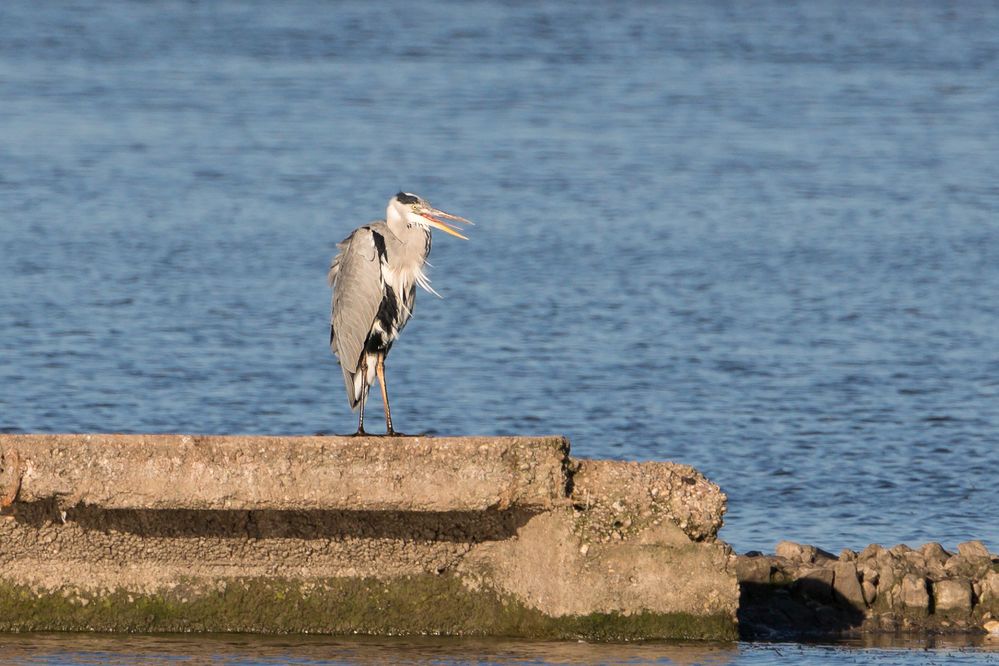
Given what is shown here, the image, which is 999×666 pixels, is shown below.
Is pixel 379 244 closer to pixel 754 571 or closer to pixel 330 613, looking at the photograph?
pixel 330 613

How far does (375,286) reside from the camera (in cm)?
913

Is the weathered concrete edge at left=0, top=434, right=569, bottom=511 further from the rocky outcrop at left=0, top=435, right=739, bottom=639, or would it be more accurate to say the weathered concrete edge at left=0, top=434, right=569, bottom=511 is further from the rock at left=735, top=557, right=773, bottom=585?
the rock at left=735, top=557, right=773, bottom=585

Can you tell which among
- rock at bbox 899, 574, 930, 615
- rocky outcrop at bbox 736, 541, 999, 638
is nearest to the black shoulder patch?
rocky outcrop at bbox 736, 541, 999, 638

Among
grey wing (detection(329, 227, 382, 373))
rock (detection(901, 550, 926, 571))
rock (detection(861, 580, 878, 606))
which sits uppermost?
grey wing (detection(329, 227, 382, 373))

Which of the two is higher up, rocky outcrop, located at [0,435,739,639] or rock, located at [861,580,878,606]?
rocky outcrop, located at [0,435,739,639]

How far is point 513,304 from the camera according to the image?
18.6 m

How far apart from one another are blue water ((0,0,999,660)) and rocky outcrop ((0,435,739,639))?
307 centimetres

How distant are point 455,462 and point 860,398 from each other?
26.3ft

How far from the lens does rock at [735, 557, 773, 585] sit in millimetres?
9164

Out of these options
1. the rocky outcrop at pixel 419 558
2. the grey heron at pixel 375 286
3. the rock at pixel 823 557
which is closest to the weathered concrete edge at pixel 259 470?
the rocky outcrop at pixel 419 558

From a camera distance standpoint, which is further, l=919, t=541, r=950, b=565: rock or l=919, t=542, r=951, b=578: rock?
l=919, t=541, r=950, b=565: rock

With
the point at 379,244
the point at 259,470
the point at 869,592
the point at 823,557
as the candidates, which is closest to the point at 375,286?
the point at 379,244

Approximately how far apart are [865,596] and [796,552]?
0.68m

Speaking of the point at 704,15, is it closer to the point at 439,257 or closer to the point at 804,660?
the point at 439,257
